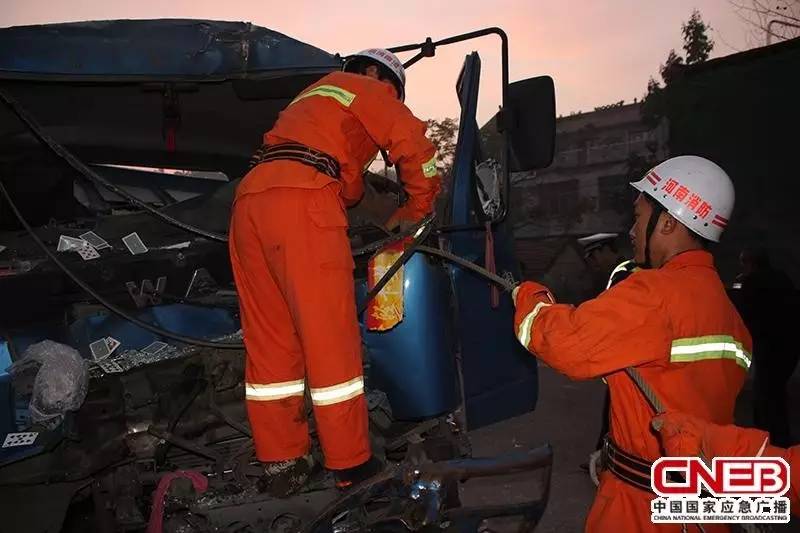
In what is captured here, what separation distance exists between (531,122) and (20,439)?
8.26ft

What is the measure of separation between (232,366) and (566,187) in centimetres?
2555

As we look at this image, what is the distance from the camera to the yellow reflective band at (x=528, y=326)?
1907mm

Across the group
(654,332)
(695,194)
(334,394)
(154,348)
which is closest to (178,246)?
(154,348)

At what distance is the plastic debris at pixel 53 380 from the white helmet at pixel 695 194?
2.16 metres

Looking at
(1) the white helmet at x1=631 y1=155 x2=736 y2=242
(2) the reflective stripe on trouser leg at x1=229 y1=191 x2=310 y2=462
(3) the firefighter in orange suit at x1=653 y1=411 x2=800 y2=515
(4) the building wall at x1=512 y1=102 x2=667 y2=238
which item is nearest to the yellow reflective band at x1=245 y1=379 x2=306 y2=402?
(2) the reflective stripe on trouser leg at x1=229 y1=191 x2=310 y2=462

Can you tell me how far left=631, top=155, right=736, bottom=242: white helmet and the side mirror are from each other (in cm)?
78

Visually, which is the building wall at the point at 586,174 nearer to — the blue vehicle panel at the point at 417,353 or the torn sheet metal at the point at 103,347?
the blue vehicle panel at the point at 417,353

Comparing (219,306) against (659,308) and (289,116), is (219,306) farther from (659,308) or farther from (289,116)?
(659,308)

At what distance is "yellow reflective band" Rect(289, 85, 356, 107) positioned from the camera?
245cm

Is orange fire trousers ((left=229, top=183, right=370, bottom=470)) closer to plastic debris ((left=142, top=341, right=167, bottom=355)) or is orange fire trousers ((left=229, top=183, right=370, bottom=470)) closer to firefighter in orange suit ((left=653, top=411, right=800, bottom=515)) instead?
plastic debris ((left=142, top=341, right=167, bottom=355))

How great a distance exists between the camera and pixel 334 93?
2469mm

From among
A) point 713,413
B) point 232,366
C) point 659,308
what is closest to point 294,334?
point 232,366

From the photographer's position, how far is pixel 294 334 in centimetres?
239

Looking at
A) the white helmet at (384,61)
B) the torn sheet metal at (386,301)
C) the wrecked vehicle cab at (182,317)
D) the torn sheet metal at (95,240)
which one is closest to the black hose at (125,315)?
the wrecked vehicle cab at (182,317)
